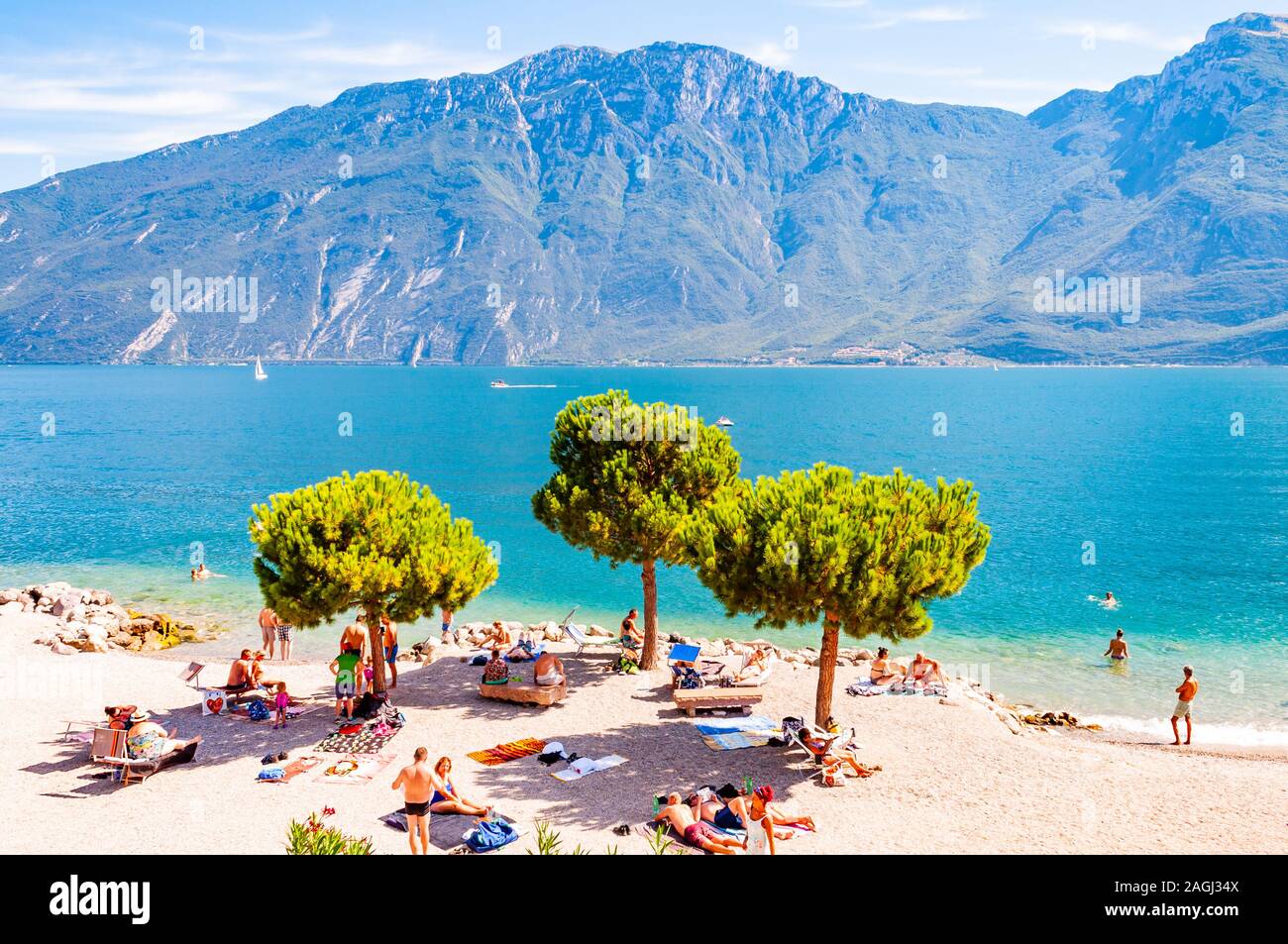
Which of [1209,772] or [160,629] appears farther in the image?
[160,629]

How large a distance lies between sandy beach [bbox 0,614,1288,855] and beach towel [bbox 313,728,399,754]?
14.6 inches

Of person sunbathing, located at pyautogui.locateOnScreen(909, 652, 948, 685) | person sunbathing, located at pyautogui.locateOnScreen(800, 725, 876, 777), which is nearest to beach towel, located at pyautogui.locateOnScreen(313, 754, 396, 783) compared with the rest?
person sunbathing, located at pyautogui.locateOnScreen(800, 725, 876, 777)

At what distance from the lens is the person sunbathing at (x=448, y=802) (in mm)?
16016

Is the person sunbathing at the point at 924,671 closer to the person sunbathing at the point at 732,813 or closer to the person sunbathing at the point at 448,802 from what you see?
the person sunbathing at the point at 732,813

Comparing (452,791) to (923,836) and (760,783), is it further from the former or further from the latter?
(923,836)

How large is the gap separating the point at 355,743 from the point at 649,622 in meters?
Answer: 9.80

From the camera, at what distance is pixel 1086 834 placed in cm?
1606

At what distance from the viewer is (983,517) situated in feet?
238

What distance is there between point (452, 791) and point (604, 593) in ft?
Result: 103

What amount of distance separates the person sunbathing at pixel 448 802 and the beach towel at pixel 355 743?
3.85 m

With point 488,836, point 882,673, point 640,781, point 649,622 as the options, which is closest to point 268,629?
point 649,622

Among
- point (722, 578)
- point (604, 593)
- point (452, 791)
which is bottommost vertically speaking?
point (604, 593)

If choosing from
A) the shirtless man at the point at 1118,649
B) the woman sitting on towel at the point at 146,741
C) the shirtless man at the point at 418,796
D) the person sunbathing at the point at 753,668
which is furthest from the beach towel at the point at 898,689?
the woman sitting on towel at the point at 146,741

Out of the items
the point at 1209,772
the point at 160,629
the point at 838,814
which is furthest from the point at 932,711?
the point at 160,629
